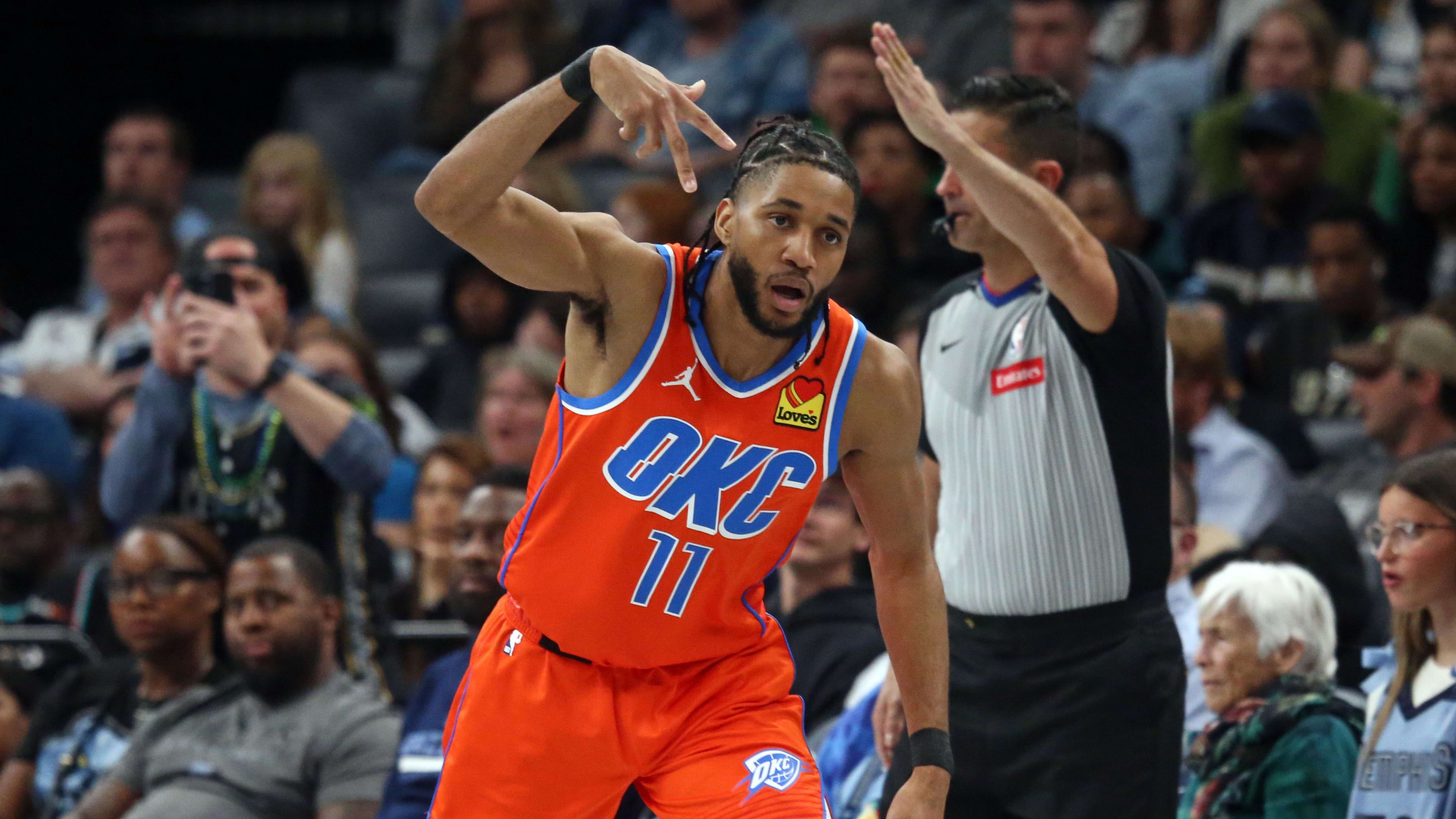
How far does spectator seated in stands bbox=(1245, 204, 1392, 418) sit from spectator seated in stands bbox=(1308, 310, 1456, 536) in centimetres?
80

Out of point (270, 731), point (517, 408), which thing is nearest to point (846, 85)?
point (517, 408)

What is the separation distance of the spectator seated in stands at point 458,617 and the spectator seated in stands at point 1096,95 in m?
4.10

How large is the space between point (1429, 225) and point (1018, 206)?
491cm

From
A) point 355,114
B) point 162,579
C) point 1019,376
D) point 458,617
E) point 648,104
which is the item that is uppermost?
point 355,114

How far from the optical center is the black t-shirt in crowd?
6102 millimetres

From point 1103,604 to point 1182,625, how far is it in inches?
56.2

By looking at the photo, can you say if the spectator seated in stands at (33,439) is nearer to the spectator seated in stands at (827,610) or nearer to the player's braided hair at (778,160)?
the spectator seated in stands at (827,610)

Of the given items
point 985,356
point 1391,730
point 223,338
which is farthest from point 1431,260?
point 223,338

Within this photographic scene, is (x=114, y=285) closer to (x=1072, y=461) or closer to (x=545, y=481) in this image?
(x=545, y=481)

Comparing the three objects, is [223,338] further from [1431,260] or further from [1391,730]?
[1431,260]

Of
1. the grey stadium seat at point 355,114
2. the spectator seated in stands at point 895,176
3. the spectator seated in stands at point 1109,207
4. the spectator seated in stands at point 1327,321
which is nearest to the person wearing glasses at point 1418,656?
the spectator seated in stands at point 1109,207

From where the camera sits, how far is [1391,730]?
4426 millimetres

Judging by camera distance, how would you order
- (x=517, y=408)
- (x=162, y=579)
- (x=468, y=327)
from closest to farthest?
1. (x=162, y=579)
2. (x=517, y=408)
3. (x=468, y=327)

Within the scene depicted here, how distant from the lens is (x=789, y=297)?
3.53 meters
